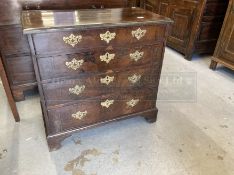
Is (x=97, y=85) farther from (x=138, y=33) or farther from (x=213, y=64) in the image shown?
(x=213, y=64)

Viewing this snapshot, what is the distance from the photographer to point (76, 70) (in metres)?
1.23

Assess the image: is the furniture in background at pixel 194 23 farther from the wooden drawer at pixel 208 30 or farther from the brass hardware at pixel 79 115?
the brass hardware at pixel 79 115

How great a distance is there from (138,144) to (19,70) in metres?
1.19

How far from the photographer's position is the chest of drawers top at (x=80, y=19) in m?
1.05

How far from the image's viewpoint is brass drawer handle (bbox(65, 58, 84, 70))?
3.88ft

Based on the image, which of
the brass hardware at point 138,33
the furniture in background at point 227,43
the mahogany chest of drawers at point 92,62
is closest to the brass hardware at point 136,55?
the mahogany chest of drawers at point 92,62

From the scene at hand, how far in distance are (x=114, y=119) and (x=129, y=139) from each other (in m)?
0.20

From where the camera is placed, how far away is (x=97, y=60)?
1.25m

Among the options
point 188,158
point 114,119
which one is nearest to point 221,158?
point 188,158

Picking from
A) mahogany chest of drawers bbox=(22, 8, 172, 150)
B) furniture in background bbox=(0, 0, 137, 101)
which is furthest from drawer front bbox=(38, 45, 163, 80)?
furniture in background bbox=(0, 0, 137, 101)

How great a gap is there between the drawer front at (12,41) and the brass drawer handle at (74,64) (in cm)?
70

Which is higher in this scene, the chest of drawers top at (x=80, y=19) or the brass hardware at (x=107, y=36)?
the chest of drawers top at (x=80, y=19)

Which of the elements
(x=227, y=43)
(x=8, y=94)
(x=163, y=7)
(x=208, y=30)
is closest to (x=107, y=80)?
(x=8, y=94)

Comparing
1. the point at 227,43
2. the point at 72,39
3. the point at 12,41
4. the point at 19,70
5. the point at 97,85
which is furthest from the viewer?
the point at 227,43
